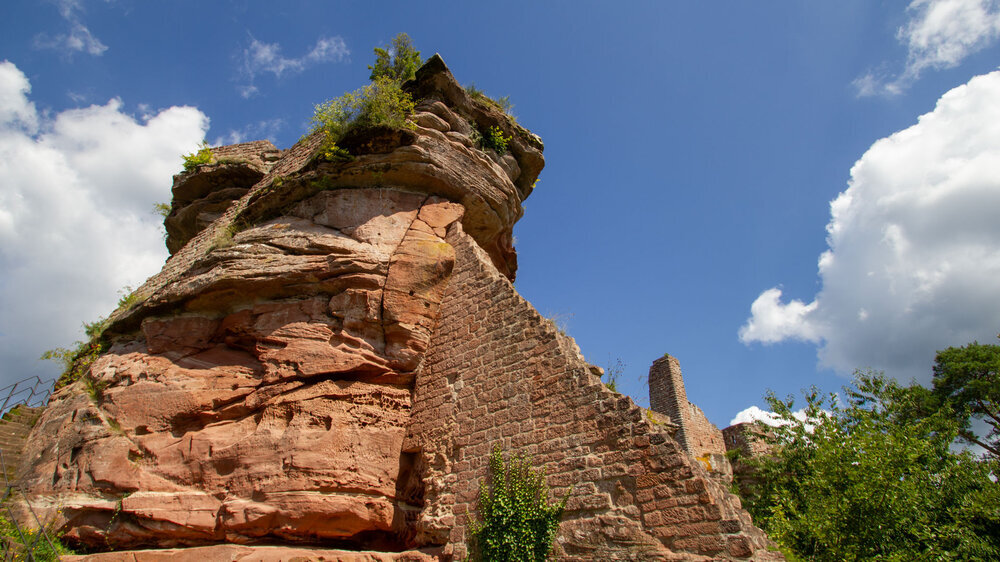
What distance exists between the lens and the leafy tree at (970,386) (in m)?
21.0

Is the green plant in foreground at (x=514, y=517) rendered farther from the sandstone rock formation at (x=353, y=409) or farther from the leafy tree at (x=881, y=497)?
the leafy tree at (x=881, y=497)

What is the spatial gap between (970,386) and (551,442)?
83.0 feet

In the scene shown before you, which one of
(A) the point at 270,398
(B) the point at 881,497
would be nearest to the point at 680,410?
(B) the point at 881,497

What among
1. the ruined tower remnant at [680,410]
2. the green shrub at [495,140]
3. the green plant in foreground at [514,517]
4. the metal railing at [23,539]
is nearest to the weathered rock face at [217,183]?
the green shrub at [495,140]

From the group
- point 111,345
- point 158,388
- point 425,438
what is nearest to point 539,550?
point 425,438

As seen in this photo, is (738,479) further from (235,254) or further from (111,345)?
(111,345)

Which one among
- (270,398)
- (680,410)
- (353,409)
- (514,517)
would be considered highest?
(680,410)

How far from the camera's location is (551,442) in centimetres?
582

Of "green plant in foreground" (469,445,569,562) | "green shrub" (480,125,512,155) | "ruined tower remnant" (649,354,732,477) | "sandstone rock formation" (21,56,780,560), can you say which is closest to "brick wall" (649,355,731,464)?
"ruined tower remnant" (649,354,732,477)

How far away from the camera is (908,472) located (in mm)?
8711

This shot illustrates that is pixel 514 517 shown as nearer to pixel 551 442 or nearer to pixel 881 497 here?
pixel 551 442

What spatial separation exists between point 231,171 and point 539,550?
38.0 feet

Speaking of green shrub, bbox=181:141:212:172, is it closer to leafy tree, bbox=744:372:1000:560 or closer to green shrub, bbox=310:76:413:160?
green shrub, bbox=310:76:413:160

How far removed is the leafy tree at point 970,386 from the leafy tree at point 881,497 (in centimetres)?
1405
